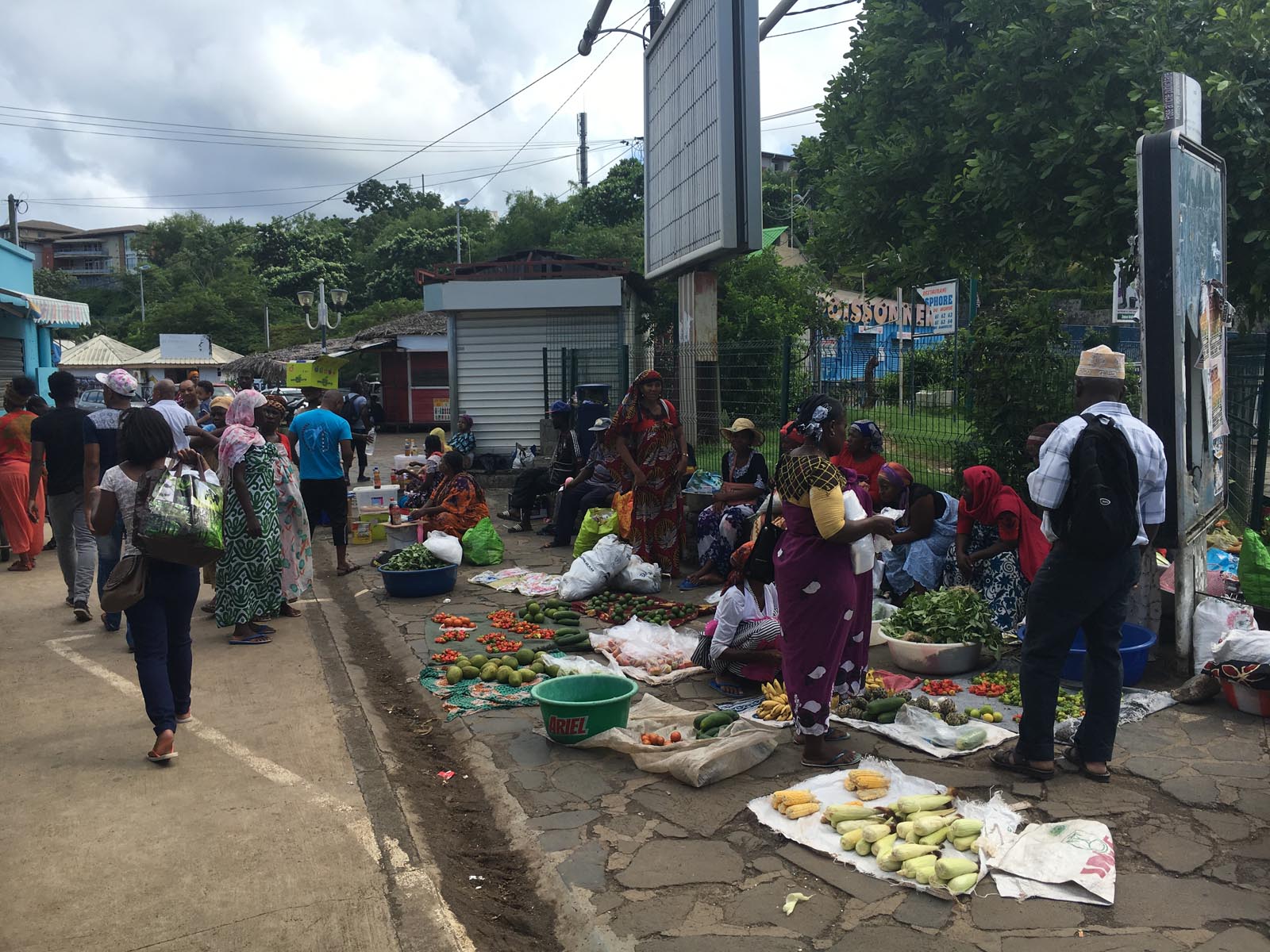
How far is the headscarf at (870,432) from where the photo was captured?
8.23 m

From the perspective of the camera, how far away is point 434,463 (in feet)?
41.5

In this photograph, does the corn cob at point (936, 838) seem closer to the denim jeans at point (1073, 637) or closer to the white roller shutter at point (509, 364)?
the denim jeans at point (1073, 637)

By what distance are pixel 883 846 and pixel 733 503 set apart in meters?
5.24

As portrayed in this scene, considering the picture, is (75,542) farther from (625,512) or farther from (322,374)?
(322,374)

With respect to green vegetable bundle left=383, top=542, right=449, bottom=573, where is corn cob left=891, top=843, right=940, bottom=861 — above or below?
below

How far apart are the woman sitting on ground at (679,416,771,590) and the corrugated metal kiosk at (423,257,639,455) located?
7612 mm

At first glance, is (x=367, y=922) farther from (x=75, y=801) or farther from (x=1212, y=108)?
(x=1212, y=108)

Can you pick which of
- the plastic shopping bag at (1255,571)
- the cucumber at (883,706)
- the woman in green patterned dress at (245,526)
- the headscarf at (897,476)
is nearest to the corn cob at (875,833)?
the cucumber at (883,706)

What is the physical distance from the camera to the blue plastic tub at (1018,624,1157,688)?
19.2 feet

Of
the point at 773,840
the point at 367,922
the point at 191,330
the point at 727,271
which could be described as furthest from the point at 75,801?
the point at 191,330

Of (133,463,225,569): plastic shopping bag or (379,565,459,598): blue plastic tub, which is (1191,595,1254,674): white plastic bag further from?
(379,565,459,598): blue plastic tub

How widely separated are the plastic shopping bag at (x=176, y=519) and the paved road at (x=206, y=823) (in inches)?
44.6

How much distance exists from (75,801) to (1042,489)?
4.91 m

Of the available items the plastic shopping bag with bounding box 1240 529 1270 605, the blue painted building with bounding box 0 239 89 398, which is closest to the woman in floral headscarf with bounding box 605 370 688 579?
the plastic shopping bag with bounding box 1240 529 1270 605
